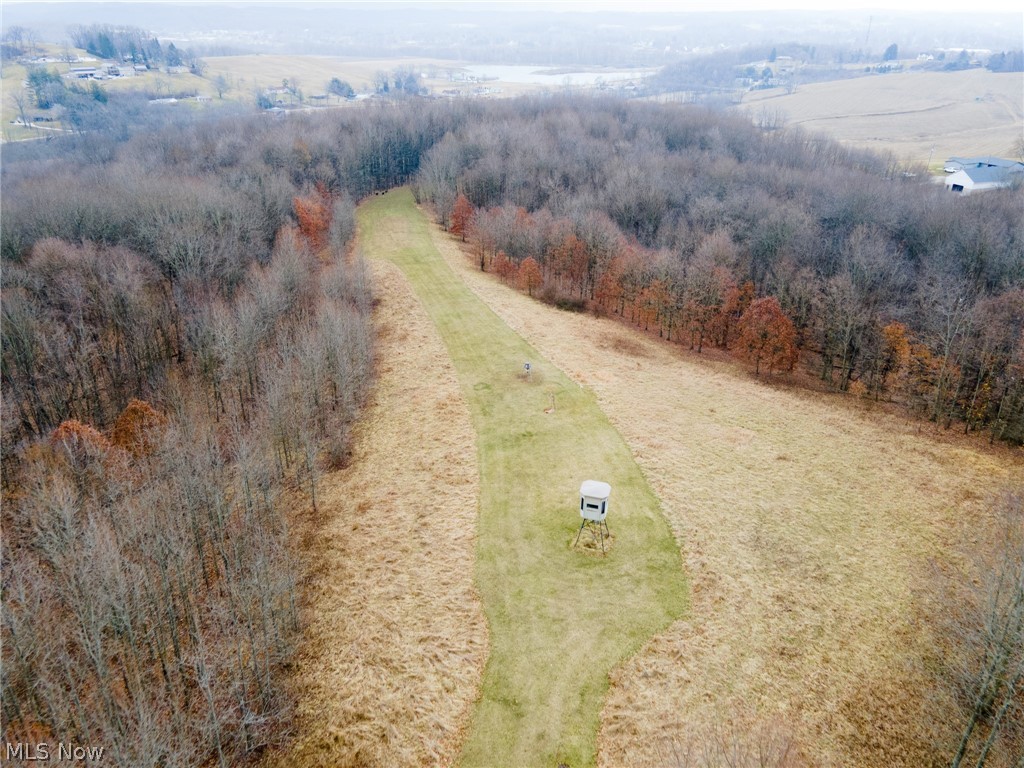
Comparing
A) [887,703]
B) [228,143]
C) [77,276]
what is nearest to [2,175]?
[228,143]

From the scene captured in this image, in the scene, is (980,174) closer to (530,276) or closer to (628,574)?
(530,276)

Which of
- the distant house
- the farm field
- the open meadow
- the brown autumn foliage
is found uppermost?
the farm field

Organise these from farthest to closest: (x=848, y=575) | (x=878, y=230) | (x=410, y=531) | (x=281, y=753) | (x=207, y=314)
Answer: (x=878, y=230)
(x=207, y=314)
(x=410, y=531)
(x=848, y=575)
(x=281, y=753)

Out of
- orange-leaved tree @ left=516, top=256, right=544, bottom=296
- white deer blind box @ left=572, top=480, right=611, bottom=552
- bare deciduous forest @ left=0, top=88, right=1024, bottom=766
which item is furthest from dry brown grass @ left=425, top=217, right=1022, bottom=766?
orange-leaved tree @ left=516, top=256, right=544, bottom=296

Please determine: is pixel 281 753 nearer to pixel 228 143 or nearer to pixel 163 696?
pixel 163 696

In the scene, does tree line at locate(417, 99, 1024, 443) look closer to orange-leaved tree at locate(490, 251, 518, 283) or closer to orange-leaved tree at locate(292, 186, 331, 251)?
orange-leaved tree at locate(490, 251, 518, 283)

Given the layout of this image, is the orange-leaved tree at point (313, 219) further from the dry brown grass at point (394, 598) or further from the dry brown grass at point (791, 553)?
the dry brown grass at point (791, 553)
